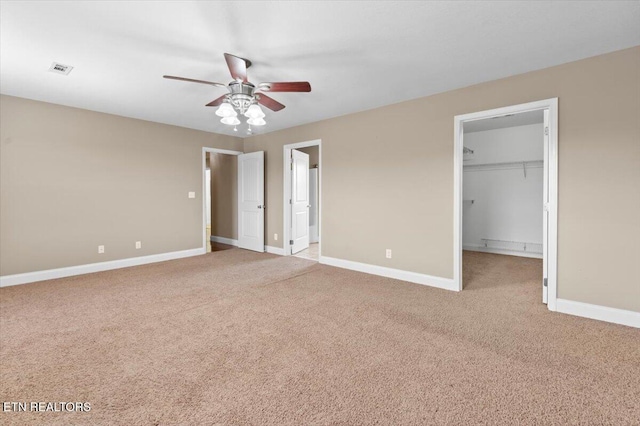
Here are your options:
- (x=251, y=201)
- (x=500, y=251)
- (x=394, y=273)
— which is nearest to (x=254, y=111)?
(x=394, y=273)

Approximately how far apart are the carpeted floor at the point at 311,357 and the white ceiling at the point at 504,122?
9.79 feet

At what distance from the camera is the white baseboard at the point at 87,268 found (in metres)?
3.88

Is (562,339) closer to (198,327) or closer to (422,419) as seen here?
(422,419)

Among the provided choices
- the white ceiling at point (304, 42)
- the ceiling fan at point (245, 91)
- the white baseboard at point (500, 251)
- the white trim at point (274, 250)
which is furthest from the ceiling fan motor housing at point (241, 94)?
the white baseboard at point (500, 251)

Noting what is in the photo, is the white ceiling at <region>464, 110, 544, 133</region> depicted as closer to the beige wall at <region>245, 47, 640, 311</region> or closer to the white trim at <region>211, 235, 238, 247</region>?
the beige wall at <region>245, 47, 640, 311</region>

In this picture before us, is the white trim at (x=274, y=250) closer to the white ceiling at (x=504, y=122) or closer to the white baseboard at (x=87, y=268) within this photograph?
the white baseboard at (x=87, y=268)

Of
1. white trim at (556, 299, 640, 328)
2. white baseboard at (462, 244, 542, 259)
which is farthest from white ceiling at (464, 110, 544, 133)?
white trim at (556, 299, 640, 328)

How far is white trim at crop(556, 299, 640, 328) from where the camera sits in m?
2.66

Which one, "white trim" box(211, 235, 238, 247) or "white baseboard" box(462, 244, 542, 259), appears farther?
"white trim" box(211, 235, 238, 247)

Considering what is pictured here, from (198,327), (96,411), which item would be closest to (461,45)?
(198,327)

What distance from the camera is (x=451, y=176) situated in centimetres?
369

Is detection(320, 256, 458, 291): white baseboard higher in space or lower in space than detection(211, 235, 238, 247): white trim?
lower

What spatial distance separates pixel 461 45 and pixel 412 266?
2.66 metres

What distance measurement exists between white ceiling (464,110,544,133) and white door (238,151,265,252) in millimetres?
4063
